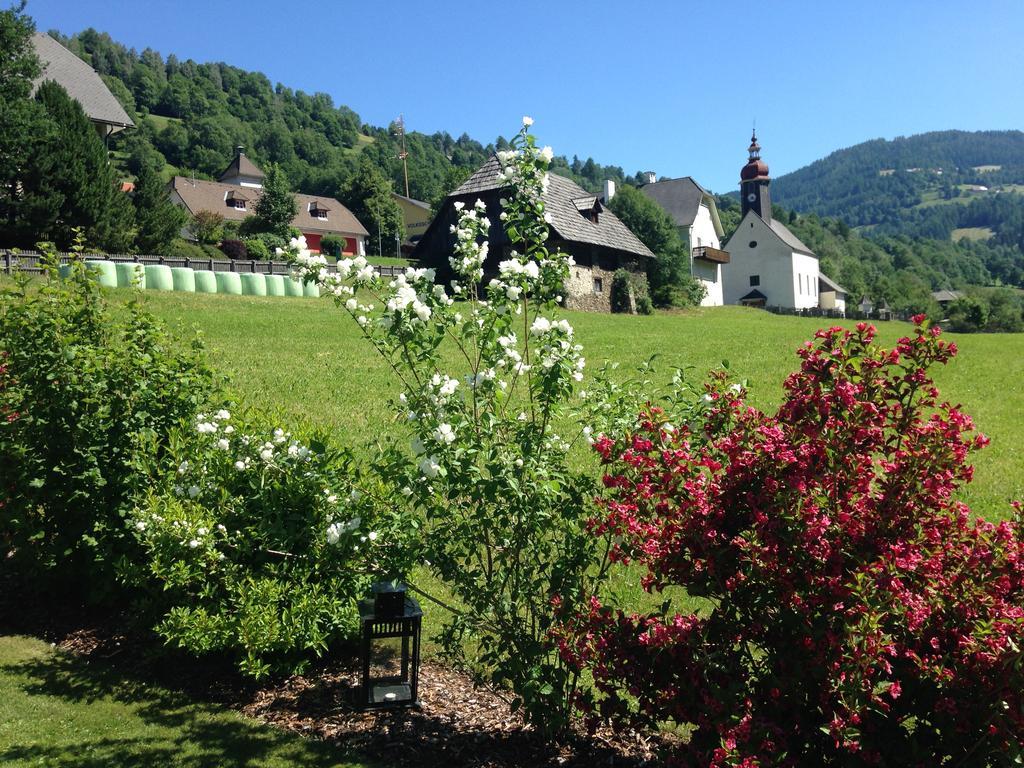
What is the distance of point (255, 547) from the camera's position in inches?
195

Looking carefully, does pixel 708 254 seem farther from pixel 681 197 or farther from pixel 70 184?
pixel 70 184

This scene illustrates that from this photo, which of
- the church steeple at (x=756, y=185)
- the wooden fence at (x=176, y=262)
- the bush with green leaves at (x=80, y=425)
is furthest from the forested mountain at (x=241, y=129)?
the bush with green leaves at (x=80, y=425)

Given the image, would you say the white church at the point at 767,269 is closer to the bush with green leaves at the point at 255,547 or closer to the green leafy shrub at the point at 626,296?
the green leafy shrub at the point at 626,296

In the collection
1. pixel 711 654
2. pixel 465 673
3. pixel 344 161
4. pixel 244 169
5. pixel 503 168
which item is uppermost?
pixel 344 161

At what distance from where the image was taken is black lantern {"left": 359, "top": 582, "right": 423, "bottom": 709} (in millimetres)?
4309

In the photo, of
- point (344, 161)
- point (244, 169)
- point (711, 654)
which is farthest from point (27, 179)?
point (344, 161)

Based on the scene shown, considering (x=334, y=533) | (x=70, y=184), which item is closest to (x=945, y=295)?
(x=70, y=184)

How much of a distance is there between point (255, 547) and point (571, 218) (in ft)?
102

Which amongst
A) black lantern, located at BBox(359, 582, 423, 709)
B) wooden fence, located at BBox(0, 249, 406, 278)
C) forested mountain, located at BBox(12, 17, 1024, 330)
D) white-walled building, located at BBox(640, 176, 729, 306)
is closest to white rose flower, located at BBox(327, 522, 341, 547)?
black lantern, located at BBox(359, 582, 423, 709)

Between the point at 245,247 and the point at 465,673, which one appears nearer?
the point at 465,673

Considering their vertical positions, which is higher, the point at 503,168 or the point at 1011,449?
the point at 503,168

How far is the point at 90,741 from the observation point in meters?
4.18

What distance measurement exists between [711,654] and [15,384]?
5.45 m

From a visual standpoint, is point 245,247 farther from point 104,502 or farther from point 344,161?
point 344,161
